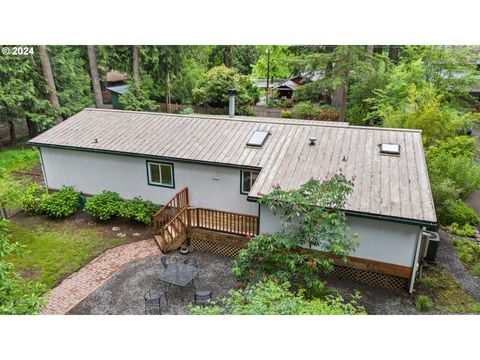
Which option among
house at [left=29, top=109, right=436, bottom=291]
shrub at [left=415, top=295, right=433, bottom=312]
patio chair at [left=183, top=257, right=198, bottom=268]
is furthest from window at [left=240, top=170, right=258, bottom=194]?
shrub at [left=415, top=295, right=433, bottom=312]

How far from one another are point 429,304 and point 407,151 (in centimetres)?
416

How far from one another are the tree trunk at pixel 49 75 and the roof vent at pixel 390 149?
687 inches

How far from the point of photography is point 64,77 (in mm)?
20469

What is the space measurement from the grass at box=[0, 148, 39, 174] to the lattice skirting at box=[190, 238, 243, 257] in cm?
1191

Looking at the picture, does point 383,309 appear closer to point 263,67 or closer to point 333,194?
point 333,194

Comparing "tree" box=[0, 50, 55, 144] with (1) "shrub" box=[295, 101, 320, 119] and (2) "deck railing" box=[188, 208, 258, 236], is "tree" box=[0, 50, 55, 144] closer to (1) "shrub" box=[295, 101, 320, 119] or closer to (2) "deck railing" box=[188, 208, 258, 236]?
(2) "deck railing" box=[188, 208, 258, 236]

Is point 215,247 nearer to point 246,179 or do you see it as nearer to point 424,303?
point 246,179

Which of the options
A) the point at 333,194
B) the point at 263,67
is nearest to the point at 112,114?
the point at 333,194

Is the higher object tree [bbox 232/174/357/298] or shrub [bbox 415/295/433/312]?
tree [bbox 232/174/357/298]

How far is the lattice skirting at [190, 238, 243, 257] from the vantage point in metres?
10.3

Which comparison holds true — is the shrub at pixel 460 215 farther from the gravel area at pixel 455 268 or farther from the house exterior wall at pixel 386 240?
the house exterior wall at pixel 386 240

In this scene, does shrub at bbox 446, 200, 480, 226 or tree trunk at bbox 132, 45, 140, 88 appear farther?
tree trunk at bbox 132, 45, 140, 88

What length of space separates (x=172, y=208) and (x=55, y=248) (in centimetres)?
367

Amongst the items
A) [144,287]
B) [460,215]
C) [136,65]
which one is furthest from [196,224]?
[136,65]
